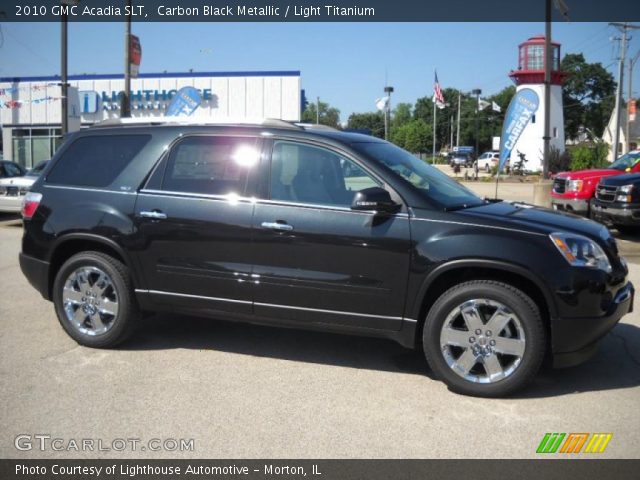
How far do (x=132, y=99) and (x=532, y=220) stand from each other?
110 feet

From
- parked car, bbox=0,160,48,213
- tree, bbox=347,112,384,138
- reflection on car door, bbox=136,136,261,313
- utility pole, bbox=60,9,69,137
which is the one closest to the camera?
reflection on car door, bbox=136,136,261,313

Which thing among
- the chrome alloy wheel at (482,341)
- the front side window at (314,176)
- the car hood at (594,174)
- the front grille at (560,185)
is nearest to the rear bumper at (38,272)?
the front side window at (314,176)

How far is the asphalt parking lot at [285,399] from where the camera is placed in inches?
146

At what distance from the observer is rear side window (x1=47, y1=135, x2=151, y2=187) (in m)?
5.46

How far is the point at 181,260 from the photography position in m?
5.05

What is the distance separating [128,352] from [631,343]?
4.38 m

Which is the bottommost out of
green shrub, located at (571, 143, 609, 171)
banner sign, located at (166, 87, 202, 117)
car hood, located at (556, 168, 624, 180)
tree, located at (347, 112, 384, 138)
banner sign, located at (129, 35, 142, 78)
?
car hood, located at (556, 168, 624, 180)

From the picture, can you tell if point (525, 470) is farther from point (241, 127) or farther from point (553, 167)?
point (553, 167)

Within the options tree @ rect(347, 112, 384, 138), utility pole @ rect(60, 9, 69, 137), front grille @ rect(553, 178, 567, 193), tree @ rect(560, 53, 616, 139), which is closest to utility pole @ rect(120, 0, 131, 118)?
utility pole @ rect(60, 9, 69, 137)

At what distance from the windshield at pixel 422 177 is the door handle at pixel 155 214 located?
1632 millimetres

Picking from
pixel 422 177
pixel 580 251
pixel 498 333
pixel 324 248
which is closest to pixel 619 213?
pixel 422 177

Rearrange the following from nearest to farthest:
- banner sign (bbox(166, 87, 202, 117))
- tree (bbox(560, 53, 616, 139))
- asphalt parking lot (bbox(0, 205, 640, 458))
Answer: asphalt parking lot (bbox(0, 205, 640, 458)), banner sign (bbox(166, 87, 202, 117)), tree (bbox(560, 53, 616, 139))

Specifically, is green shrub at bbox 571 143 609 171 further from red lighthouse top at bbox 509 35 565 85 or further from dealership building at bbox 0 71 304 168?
Answer: red lighthouse top at bbox 509 35 565 85

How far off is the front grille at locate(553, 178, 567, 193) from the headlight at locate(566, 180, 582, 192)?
0.55 feet
